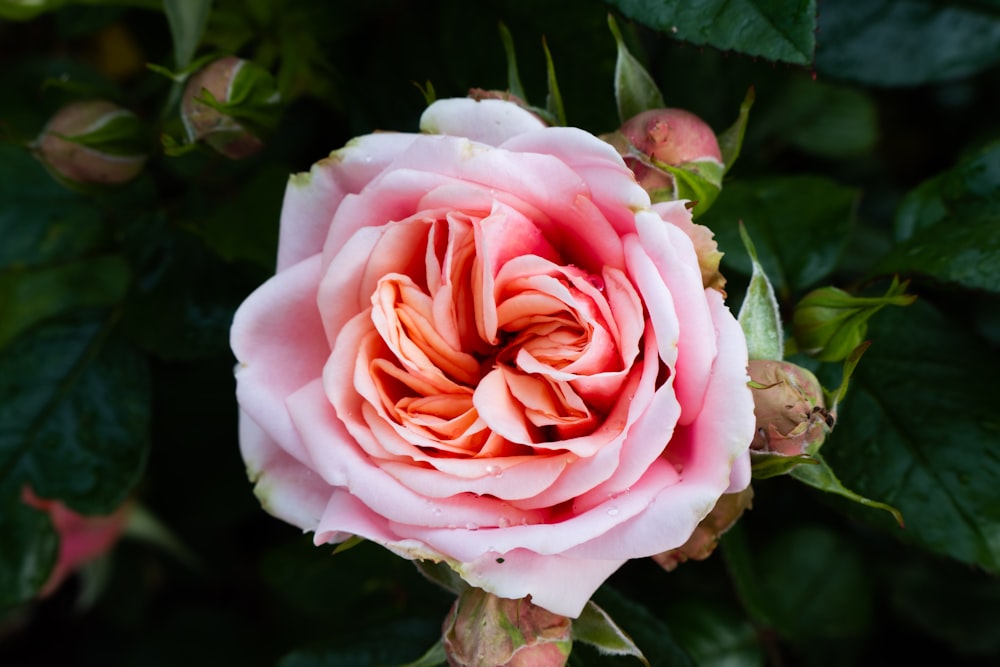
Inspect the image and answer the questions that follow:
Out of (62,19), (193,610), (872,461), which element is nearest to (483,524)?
(872,461)

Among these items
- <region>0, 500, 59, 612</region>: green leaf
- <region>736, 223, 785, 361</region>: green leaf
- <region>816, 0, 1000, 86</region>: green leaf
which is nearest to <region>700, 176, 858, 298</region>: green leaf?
<region>816, 0, 1000, 86</region>: green leaf

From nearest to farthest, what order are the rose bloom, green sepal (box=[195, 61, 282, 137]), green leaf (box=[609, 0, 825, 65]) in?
the rose bloom
green leaf (box=[609, 0, 825, 65])
green sepal (box=[195, 61, 282, 137])

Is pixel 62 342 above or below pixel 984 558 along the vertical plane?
below

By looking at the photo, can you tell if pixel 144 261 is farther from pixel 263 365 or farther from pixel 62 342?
pixel 263 365

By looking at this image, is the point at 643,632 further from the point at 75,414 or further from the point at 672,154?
the point at 75,414

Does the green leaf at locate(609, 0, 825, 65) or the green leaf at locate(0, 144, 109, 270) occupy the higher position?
the green leaf at locate(609, 0, 825, 65)

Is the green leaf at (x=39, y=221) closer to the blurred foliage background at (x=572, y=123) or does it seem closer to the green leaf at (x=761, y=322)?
the blurred foliage background at (x=572, y=123)

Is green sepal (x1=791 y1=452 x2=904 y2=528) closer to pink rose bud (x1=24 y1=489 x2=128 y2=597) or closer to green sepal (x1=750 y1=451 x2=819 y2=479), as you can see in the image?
green sepal (x1=750 y1=451 x2=819 y2=479)

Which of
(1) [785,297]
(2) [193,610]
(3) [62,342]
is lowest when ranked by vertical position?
(2) [193,610]
